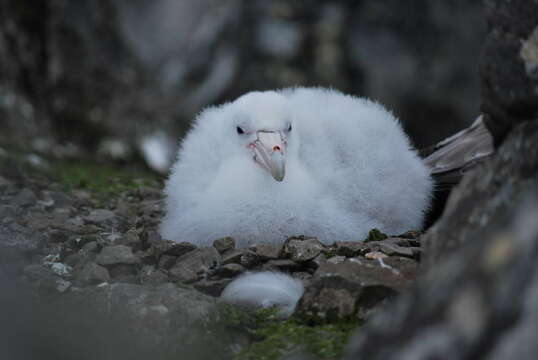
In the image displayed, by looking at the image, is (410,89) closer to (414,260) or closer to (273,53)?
(273,53)

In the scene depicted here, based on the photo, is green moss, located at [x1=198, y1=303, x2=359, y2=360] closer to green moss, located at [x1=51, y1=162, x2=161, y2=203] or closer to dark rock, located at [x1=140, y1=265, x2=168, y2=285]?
dark rock, located at [x1=140, y1=265, x2=168, y2=285]

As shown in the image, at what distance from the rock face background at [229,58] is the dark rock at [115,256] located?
5.72 meters

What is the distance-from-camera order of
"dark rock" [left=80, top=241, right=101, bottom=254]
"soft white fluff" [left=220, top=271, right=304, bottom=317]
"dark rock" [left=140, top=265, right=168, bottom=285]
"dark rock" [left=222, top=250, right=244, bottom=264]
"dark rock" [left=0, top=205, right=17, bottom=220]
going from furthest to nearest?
"dark rock" [left=0, top=205, right=17, bottom=220] → "dark rock" [left=80, top=241, right=101, bottom=254] → "dark rock" [left=222, top=250, right=244, bottom=264] → "dark rock" [left=140, top=265, right=168, bottom=285] → "soft white fluff" [left=220, top=271, right=304, bottom=317]

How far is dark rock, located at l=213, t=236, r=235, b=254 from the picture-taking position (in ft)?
13.5

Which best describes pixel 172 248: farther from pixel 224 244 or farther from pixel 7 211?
pixel 7 211

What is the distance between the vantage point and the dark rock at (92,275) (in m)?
3.86

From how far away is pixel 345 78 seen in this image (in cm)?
1178

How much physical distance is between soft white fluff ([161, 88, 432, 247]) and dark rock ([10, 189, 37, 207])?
937mm

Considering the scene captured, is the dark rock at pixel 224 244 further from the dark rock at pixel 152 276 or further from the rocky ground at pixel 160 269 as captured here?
the dark rock at pixel 152 276

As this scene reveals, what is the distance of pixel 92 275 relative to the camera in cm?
388

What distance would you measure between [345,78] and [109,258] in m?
8.16

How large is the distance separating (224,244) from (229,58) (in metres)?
8.24

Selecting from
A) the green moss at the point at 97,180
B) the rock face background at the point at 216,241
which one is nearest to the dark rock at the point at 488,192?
the rock face background at the point at 216,241

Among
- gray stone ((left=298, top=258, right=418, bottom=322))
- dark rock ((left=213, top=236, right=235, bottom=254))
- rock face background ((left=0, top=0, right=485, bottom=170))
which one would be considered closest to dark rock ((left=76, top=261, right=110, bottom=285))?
dark rock ((left=213, top=236, right=235, bottom=254))
